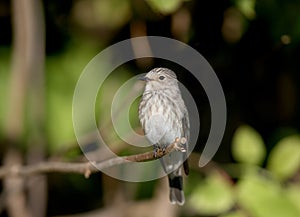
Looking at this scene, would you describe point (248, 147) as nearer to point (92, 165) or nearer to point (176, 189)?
point (176, 189)

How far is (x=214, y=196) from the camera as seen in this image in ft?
13.3

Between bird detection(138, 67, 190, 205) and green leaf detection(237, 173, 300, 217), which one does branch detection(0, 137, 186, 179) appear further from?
green leaf detection(237, 173, 300, 217)

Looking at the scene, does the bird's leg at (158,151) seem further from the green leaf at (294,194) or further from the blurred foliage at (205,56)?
the blurred foliage at (205,56)

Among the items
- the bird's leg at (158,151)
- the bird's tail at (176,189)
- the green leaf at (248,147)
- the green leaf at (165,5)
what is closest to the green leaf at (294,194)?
the green leaf at (248,147)

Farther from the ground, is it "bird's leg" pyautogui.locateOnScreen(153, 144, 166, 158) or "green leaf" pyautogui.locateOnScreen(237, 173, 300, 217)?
"bird's leg" pyautogui.locateOnScreen(153, 144, 166, 158)

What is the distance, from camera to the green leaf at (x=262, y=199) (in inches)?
150

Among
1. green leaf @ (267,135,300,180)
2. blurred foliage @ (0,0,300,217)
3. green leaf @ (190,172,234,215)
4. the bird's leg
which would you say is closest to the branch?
the bird's leg

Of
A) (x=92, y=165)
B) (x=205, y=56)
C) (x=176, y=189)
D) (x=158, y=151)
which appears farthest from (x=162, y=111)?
(x=205, y=56)

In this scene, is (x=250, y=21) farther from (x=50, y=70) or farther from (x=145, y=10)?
(x=50, y=70)

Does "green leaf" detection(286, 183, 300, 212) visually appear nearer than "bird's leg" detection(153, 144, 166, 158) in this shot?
No

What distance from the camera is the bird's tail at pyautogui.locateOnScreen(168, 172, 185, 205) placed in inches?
144

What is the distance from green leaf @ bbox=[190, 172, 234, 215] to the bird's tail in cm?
31

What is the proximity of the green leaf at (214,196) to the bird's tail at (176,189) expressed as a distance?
1.02ft

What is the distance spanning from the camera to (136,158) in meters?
2.62
